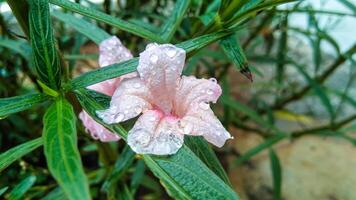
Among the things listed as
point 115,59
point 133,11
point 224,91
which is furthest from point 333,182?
point 115,59

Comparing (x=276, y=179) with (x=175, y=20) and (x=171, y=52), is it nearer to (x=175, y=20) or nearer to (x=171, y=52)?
(x=175, y=20)

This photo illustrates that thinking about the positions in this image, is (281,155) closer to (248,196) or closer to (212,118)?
(248,196)

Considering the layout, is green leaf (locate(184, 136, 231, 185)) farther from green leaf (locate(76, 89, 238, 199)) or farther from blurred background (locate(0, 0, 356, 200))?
blurred background (locate(0, 0, 356, 200))

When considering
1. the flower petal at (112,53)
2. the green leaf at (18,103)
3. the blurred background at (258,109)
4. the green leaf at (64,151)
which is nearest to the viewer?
the green leaf at (64,151)

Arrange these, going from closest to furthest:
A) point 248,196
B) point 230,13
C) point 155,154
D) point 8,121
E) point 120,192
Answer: point 155,154, point 230,13, point 120,192, point 8,121, point 248,196

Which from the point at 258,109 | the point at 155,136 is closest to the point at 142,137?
the point at 155,136

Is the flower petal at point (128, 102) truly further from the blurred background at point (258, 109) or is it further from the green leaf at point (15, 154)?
the blurred background at point (258, 109)

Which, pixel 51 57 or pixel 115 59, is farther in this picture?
Answer: pixel 115 59

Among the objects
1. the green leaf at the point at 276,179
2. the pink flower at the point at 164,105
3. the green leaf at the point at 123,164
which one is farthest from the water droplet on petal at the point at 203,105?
the green leaf at the point at 276,179
